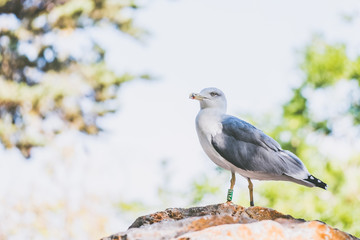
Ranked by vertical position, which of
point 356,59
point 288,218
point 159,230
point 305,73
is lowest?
point 159,230

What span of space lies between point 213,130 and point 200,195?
205 inches

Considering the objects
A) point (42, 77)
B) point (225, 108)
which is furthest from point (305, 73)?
point (225, 108)

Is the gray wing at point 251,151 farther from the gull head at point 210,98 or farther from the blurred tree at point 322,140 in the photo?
the blurred tree at point 322,140

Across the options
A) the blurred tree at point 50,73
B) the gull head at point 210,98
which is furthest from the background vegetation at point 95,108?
the gull head at point 210,98

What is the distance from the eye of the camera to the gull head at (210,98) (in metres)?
2.41

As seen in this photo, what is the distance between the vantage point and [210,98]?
2.42m

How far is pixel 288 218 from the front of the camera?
1.97m

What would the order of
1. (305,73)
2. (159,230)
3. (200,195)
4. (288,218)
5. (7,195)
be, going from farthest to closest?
(305,73) < (200,195) < (7,195) < (288,218) < (159,230)

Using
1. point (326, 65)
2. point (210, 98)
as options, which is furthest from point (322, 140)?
point (210, 98)

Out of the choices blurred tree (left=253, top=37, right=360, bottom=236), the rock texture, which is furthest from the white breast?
blurred tree (left=253, top=37, right=360, bottom=236)

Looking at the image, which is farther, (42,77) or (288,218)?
(42,77)

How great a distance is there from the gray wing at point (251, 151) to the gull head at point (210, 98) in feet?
0.32

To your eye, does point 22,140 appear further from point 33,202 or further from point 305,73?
point 305,73

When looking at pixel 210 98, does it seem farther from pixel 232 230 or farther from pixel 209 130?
pixel 232 230
